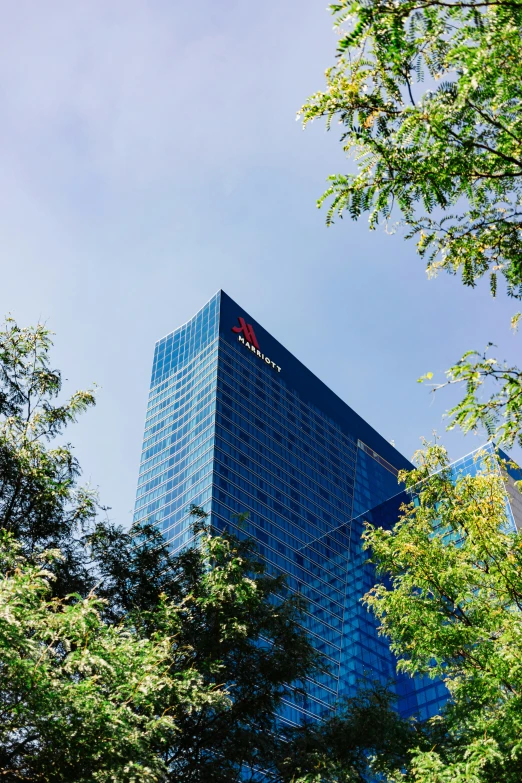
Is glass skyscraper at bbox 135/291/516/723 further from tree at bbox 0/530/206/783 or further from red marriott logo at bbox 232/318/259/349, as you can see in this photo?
tree at bbox 0/530/206/783

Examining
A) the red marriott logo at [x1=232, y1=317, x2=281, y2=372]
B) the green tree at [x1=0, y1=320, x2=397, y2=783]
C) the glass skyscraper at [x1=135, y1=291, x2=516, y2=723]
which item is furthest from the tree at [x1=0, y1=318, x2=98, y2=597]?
the red marriott logo at [x1=232, y1=317, x2=281, y2=372]

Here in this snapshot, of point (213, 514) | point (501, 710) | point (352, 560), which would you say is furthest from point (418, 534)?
point (352, 560)

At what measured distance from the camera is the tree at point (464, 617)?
1196 cm

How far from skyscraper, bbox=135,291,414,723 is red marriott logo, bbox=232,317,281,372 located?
0.21m

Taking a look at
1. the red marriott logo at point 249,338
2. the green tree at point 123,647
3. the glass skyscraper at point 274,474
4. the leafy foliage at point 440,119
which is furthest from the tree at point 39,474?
the red marriott logo at point 249,338

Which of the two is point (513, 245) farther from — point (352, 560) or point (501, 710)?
point (352, 560)

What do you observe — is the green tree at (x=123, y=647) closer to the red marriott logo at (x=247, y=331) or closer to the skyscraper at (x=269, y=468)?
the skyscraper at (x=269, y=468)

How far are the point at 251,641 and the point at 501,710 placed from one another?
286 inches

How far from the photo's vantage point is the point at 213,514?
74.7 metres

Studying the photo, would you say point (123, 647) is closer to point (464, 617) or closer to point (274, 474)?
point (464, 617)

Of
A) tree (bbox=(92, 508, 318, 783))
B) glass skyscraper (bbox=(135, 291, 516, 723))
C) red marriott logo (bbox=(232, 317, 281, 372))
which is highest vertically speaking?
red marriott logo (bbox=(232, 317, 281, 372))

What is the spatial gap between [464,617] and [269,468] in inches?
3025

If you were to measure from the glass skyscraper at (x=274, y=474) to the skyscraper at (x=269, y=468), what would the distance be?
210 millimetres

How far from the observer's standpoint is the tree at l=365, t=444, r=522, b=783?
12.0m
